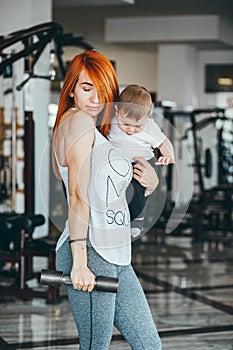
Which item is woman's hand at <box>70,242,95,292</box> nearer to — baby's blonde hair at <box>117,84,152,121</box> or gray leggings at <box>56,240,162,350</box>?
gray leggings at <box>56,240,162,350</box>

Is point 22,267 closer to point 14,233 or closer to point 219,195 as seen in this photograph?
point 14,233

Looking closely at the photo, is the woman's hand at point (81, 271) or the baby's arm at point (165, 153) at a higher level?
the baby's arm at point (165, 153)

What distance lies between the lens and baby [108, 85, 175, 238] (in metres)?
2.52

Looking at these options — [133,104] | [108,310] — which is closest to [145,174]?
[133,104]

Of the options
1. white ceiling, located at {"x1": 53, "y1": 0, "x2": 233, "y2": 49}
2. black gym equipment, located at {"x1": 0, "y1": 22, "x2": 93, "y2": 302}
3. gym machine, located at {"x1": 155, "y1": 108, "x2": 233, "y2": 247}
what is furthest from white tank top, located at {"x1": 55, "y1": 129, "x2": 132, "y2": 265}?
white ceiling, located at {"x1": 53, "y1": 0, "x2": 233, "y2": 49}

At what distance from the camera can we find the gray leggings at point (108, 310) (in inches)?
97.4

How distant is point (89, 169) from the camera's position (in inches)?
96.1

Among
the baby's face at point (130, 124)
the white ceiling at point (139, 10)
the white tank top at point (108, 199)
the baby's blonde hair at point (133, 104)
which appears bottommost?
the white tank top at point (108, 199)

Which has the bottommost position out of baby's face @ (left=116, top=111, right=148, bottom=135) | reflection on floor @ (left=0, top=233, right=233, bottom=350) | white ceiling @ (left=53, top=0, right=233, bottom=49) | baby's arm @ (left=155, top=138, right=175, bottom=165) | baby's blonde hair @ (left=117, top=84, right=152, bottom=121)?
reflection on floor @ (left=0, top=233, right=233, bottom=350)

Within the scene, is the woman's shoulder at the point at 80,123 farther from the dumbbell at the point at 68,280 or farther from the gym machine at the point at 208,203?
the gym machine at the point at 208,203

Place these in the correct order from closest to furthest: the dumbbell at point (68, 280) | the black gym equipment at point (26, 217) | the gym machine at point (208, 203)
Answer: the dumbbell at point (68, 280) < the black gym equipment at point (26, 217) < the gym machine at point (208, 203)

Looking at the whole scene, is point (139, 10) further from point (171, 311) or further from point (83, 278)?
point (83, 278)

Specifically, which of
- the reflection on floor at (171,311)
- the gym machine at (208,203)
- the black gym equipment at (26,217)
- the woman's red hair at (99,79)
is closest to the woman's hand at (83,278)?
the woman's red hair at (99,79)

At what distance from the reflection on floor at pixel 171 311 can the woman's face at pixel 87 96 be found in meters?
2.25
